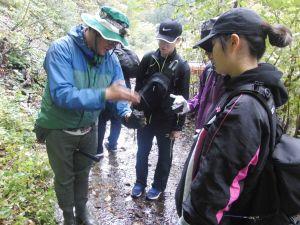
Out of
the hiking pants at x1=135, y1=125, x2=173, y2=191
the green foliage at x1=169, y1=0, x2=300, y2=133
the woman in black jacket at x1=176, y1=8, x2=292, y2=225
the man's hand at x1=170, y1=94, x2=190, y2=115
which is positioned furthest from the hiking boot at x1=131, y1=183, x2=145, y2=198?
the woman in black jacket at x1=176, y1=8, x2=292, y2=225

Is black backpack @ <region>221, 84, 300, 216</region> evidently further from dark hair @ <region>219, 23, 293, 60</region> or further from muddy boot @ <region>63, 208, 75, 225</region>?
muddy boot @ <region>63, 208, 75, 225</region>

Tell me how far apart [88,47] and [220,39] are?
1.47 meters

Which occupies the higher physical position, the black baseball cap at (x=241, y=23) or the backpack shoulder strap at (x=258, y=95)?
the black baseball cap at (x=241, y=23)

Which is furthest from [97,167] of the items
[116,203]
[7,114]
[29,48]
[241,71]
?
[29,48]

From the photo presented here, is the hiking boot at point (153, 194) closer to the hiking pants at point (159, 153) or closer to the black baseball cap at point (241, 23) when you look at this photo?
the hiking pants at point (159, 153)

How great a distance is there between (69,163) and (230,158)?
2.01m

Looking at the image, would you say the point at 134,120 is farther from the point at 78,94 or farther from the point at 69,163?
the point at 78,94

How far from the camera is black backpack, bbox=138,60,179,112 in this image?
3.93 m

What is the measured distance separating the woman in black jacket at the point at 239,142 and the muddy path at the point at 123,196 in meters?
2.41

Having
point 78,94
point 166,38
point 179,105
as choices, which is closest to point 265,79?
point 78,94

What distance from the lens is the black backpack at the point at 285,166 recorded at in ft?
5.56

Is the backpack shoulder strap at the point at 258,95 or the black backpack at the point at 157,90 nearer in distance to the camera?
the backpack shoulder strap at the point at 258,95

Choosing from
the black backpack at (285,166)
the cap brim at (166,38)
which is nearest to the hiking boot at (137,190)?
the cap brim at (166,38)

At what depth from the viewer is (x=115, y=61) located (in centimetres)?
339
